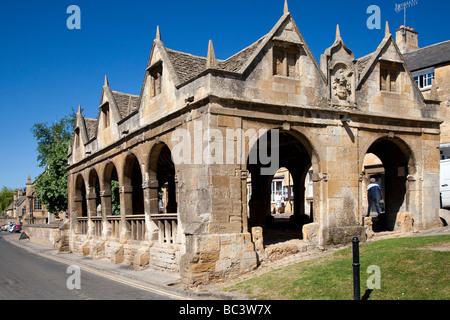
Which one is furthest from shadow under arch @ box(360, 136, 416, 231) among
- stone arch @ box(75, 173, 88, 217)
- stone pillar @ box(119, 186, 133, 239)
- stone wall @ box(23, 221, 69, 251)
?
Answer: stone wall @ box(23, 221, 69, 251)

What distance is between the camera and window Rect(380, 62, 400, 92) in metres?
15.8

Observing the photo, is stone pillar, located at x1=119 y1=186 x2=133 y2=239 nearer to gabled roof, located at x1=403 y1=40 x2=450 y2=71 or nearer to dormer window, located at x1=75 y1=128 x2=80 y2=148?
dormer window, located at x1=75 y1=128 x2=80 y2=148

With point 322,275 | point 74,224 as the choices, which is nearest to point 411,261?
point 322,275

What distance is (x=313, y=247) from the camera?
1380 centimetres

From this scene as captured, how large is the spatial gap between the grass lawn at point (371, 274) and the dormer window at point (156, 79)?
7.47 metres

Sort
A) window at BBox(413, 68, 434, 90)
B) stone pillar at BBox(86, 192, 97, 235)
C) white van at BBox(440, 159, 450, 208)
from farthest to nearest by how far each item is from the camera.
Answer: window at BBox(413, 68, 434, 90), stone pillar at BBox(86, 192, 97, 235), white van at BBox(440, 159, 450, 208)

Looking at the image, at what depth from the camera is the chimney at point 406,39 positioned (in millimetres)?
32062

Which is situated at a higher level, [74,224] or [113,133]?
[113,133]

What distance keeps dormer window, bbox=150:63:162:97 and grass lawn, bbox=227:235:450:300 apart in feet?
24.5

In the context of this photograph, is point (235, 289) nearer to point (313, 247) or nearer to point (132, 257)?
point (313, 247)

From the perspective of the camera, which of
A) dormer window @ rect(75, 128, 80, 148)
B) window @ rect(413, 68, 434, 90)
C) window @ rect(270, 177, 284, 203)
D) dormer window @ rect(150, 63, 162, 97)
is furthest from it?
window @ rect(270, 177, 284, 203)

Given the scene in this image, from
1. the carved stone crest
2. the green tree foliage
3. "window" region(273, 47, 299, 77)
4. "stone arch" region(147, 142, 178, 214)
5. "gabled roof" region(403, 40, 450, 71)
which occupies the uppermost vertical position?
"gabled roof" region(403, 40, 450, 71)

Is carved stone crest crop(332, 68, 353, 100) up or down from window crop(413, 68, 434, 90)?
down

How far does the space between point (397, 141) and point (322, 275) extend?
7273mm
